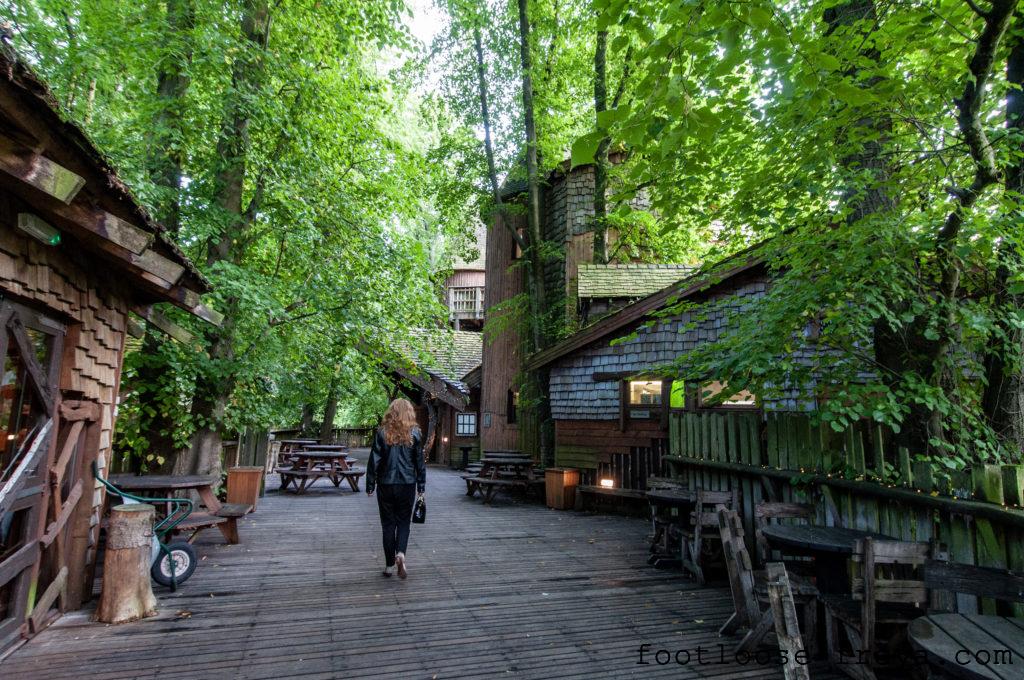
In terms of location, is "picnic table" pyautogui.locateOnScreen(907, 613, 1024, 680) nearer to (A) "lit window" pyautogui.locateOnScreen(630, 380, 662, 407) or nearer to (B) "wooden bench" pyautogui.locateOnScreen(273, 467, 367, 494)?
(A) "lit window" pyautogui.locateOnScreen(630, 380, 662, 407)

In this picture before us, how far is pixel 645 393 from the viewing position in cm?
1171

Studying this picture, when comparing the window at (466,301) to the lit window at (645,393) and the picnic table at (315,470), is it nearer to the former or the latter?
the picnic table at (315,470)

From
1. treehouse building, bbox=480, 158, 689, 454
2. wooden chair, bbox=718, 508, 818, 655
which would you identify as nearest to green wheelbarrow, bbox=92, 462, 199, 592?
wooden chair, bbox=718, 508, 818, 655

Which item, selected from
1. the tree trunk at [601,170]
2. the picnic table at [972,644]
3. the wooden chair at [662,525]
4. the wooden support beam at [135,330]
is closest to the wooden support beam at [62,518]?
the wooden support beam at [135,330]

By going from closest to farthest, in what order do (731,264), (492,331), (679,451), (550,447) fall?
(731,264) → (679,451) → (550,447) → (492,331)

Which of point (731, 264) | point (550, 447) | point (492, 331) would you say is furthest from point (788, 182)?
point (492, 331)

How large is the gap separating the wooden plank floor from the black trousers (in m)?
0.35

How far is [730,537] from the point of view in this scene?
466 centimetres

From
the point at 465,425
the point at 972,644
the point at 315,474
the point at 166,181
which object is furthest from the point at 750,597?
the point at 465,425

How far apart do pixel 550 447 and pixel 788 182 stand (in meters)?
9.71

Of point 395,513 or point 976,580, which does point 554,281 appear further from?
point 976,580

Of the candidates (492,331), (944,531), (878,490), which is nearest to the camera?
(944,531)

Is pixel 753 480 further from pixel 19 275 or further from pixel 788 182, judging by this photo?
pixel 19 275

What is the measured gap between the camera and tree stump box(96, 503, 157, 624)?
177 inches
